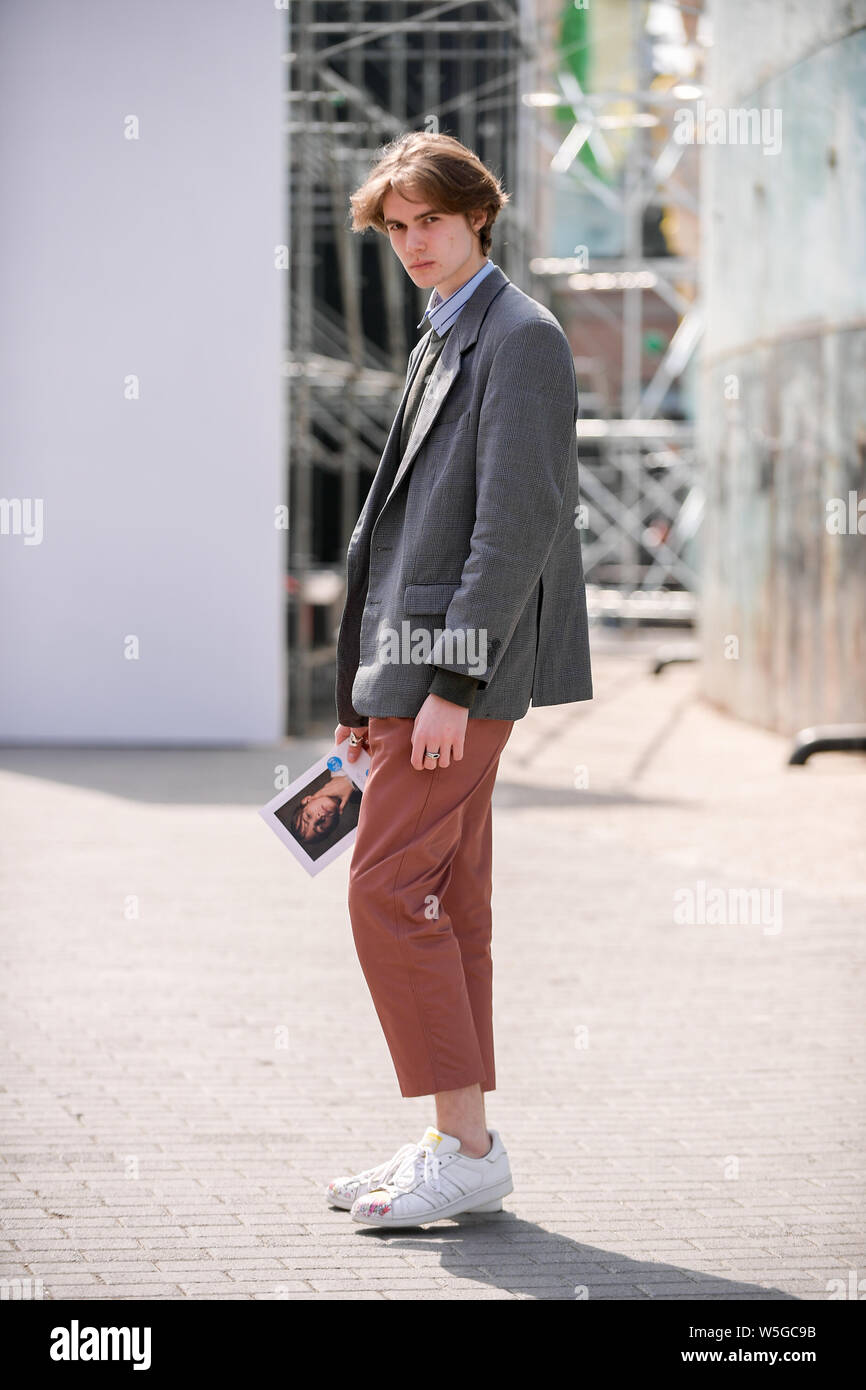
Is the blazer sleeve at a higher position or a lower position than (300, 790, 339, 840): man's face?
higher

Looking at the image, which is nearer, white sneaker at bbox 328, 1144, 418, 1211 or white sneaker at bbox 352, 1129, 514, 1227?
white sneaker at bbox 352, 1129, 514, 1227

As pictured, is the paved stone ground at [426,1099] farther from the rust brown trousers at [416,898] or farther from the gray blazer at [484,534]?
the gray blazer at [484,534]

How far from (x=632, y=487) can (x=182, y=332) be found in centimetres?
1378

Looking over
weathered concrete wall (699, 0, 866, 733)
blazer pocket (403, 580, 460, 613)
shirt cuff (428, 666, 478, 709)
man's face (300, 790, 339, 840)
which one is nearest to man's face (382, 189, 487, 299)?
blazer pocket (403, 580, 460, 613)

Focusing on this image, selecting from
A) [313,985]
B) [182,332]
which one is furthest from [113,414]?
[313,985]

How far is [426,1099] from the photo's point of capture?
4.29 metres

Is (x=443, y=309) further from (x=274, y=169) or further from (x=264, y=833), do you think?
(x=274, y=169)

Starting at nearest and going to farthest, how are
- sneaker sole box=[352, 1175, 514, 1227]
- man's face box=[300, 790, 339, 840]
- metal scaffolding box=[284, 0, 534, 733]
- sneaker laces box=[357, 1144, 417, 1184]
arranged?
sneaker sole box=[352, 1175, 514, 1227], sneaker laces box=[357, 1144, 417, 1184], man's face box=[300, 790, 339, 840], metal scaffolding box=[284, 0, 534, 733]

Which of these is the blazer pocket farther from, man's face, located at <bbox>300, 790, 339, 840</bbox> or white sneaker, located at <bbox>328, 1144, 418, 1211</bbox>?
white sneaker, located at <bbox>328, 1144, 418, 1211</bbox>

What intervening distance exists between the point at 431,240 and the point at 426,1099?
2.11m

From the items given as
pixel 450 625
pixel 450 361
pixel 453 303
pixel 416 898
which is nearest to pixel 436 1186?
pixel 416 898

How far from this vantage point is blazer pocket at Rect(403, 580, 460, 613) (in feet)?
10.3

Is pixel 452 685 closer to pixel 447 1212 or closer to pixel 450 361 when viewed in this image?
pixel 450 361

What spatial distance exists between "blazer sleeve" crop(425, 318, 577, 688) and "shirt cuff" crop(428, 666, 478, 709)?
22mm
